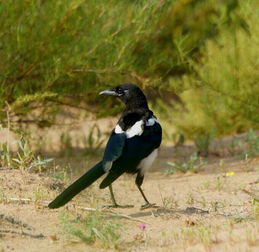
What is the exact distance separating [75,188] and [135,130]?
717 millimetres

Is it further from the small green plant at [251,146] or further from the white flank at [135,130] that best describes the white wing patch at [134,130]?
the small green plant at [251,146]

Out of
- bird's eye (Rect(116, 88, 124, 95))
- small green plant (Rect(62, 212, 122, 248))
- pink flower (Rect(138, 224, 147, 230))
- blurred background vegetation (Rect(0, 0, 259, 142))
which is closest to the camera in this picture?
small green plant (Rect(62, 212, 122, 248))

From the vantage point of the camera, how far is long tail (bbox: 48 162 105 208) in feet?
14.0

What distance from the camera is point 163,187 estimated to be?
20.3 ft

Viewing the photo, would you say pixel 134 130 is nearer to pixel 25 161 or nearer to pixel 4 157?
pixel 25 161

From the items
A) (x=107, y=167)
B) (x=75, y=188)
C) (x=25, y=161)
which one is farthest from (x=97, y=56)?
(x=75, y=188)

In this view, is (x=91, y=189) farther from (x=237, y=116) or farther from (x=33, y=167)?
(x=237, y=116)

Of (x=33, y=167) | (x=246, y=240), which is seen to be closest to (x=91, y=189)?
(x=33, y=167)

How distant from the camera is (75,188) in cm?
434

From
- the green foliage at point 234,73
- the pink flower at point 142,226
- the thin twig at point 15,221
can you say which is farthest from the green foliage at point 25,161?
Result: the green foliage at point 234,73

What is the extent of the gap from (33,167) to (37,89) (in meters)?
1.63

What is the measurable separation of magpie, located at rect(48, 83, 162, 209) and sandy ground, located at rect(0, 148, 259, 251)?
0.20 metres

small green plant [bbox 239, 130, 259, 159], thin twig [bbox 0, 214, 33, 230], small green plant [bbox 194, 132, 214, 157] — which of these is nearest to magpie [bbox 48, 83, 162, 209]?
thin twig [bbox 0, 214, 33, 230]

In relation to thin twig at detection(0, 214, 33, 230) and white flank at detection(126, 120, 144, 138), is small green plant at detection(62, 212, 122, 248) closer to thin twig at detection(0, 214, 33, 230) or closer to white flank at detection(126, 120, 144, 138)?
thin twig at detection(0, 214, 33, 230)
